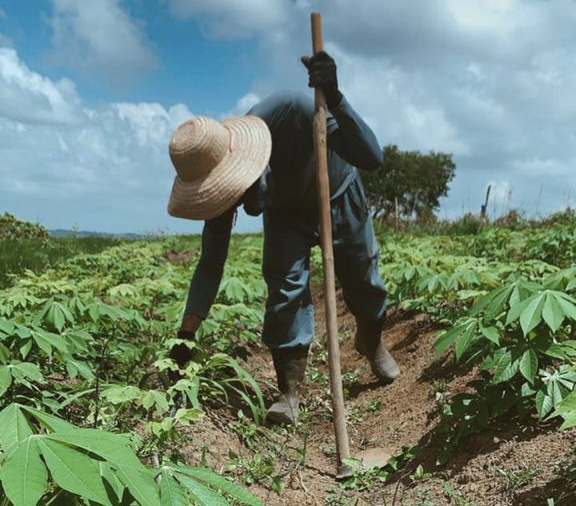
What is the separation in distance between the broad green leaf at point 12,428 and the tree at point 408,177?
3161 cm

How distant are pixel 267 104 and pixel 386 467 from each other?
5.67ft

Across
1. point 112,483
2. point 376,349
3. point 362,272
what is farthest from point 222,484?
point 376,349

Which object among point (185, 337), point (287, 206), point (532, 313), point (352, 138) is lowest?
point (185, 337)

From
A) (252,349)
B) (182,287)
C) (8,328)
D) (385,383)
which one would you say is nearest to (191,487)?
(8,328)

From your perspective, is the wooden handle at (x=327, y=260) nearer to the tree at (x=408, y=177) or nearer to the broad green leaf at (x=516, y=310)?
the broad green leaf at (x=516, y=310)

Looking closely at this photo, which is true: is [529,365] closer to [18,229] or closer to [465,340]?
[465,340]

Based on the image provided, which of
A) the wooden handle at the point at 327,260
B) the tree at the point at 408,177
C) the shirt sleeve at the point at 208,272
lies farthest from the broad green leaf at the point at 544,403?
the tree at the point at 408,177

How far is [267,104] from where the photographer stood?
3365 millimetres

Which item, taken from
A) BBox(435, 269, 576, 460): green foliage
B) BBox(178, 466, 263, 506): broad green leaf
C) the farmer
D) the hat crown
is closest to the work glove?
the farmer

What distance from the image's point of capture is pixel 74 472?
1.18 m

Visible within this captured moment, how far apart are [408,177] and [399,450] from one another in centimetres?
3174

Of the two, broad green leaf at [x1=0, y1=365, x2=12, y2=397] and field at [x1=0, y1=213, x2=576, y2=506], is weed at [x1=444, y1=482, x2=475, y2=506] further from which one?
broad green leaf at [x1=0, y1=365, x2=12, y2=397]

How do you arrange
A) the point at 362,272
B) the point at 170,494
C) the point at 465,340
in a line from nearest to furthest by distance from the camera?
the point at 170,494
the point at 465,340
the point at 362,272

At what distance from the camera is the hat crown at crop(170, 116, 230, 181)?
2.83 meters
